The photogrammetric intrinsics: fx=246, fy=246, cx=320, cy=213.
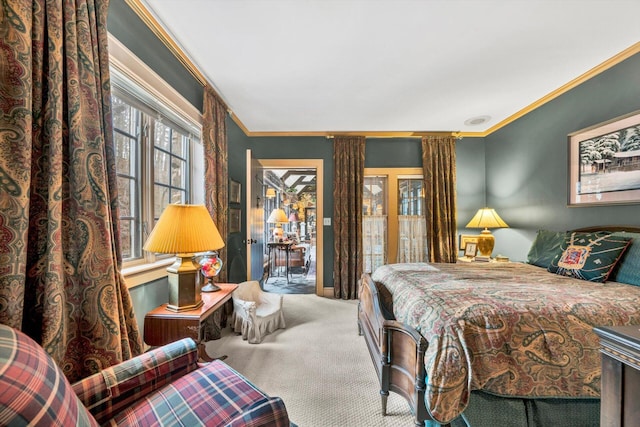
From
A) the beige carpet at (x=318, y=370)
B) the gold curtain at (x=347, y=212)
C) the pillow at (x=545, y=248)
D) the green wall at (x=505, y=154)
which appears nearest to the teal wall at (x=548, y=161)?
the green wall at (x=505, y=154)

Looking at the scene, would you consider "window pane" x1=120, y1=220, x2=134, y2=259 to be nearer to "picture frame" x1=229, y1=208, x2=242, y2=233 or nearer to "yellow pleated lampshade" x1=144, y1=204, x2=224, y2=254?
"yellow pleated lampshade" x1=144, y1=204, x2=224, y2=254

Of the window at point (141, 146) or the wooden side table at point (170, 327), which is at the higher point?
the window at point (141, 146)

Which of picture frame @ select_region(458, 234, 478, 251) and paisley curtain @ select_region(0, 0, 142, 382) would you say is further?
picture frame @ select_region(458, 234, 478, 251)

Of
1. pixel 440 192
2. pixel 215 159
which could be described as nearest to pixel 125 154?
pixel 215 159

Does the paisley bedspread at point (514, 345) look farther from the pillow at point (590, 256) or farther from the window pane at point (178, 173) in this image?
the window pane at point (178, 173)

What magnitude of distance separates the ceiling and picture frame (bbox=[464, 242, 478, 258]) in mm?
1816

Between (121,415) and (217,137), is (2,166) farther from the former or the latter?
(217,137)

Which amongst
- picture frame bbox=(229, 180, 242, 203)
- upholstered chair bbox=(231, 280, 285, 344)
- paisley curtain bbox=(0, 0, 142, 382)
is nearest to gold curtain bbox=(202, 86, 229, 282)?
upholstered chair bbox=(231, 280, 285, 344)

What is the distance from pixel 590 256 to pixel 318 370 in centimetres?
232

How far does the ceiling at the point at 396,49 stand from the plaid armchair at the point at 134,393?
1.95 m

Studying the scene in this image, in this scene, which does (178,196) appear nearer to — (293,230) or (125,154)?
(125,154)

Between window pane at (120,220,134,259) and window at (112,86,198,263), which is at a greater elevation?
window at (112,86,198,263)

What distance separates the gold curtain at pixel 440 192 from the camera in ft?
12.5

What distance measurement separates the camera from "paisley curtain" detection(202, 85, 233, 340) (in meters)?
2.41
